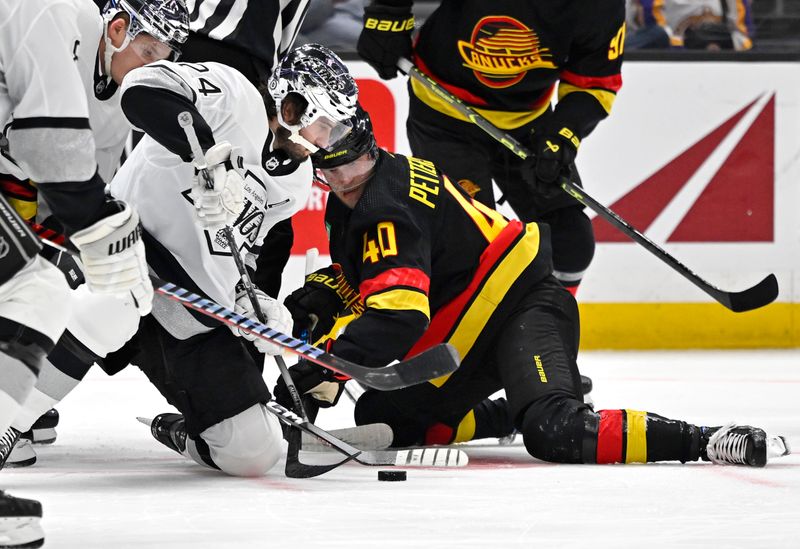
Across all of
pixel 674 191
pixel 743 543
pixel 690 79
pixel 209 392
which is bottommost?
pixel 743 543

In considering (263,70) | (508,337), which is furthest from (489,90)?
(508,337)

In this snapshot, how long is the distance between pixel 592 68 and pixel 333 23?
5.74ft

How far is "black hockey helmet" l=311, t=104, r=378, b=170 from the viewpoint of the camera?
2.58 metres

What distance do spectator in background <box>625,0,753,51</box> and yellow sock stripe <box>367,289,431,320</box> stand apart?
2.87m

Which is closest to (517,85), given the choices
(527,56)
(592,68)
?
(527,56)

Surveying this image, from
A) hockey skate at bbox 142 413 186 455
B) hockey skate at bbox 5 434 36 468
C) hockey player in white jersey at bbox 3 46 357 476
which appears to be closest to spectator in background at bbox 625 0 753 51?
hockey player in white jersey at bbox 3 46 357 476

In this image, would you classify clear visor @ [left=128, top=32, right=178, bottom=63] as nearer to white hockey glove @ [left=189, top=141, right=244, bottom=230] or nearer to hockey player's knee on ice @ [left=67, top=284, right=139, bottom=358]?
white hockey glove @ [left=189, top=141, right=244, bottom=230]

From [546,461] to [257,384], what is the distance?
22.6 inches

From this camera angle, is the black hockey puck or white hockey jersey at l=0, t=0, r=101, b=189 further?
the black hockey puck

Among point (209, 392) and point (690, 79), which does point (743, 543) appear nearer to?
point (209, 392)

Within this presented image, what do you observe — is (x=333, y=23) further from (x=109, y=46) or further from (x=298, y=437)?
(x=298, y=437)

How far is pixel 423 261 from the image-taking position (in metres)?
2.54

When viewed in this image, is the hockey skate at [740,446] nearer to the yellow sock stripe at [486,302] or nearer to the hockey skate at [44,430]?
the yellow sock stripe at [486,302]

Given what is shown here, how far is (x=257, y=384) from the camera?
250cm
